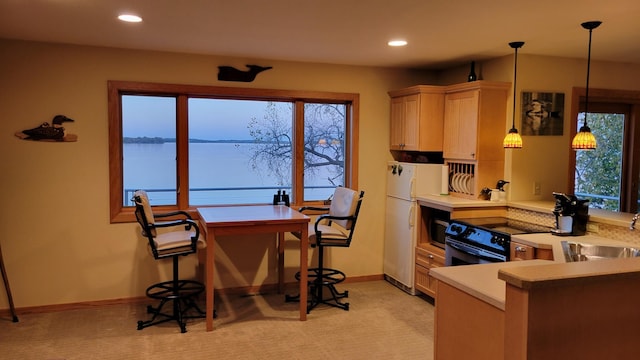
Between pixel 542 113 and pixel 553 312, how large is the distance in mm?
3252

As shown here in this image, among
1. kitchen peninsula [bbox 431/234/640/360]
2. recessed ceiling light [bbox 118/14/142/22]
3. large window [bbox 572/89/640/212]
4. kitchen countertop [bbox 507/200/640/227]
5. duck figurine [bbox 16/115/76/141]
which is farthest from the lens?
large window [bbox 572/89/640/212]

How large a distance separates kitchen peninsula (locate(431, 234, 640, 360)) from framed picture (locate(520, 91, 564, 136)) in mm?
2762

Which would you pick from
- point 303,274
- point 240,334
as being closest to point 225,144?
point 303,274

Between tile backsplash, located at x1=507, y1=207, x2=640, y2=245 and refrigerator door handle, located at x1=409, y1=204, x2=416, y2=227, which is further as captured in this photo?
refrigerator door handle, located at x1=409, y1=204, x2=416, y2=227

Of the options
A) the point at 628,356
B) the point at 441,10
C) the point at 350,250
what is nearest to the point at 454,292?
the point at 628,356

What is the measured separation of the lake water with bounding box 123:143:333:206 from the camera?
4750 millimetres

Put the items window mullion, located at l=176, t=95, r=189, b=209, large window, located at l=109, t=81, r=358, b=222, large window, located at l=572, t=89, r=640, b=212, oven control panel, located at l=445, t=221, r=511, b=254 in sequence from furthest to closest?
large window, located at l=572, t=89, r=640, b=212, window mullion, located at l=176, t=95, r=189, b=209, large window, located at l=109, t=81, r=358, b=222, oven control panel, located at l=445, t=221, r=511, b=254

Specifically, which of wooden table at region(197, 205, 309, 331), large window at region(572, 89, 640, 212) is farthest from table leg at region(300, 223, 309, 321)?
large window at region(572, 89, 640, 212)

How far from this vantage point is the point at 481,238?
3.90m

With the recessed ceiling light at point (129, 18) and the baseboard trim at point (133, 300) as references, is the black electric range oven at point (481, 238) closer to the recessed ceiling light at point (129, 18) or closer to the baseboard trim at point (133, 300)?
the baseboard trim at point (133, 300)

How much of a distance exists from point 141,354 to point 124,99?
2367mm

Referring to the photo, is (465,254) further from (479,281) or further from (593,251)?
(479,281)

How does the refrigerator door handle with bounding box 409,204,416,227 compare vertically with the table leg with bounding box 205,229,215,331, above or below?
above

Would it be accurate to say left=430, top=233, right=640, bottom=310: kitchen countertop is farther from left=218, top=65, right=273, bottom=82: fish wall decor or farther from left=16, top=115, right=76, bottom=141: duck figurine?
left=16, top=115, right=76, bottom=141: duck figurine
